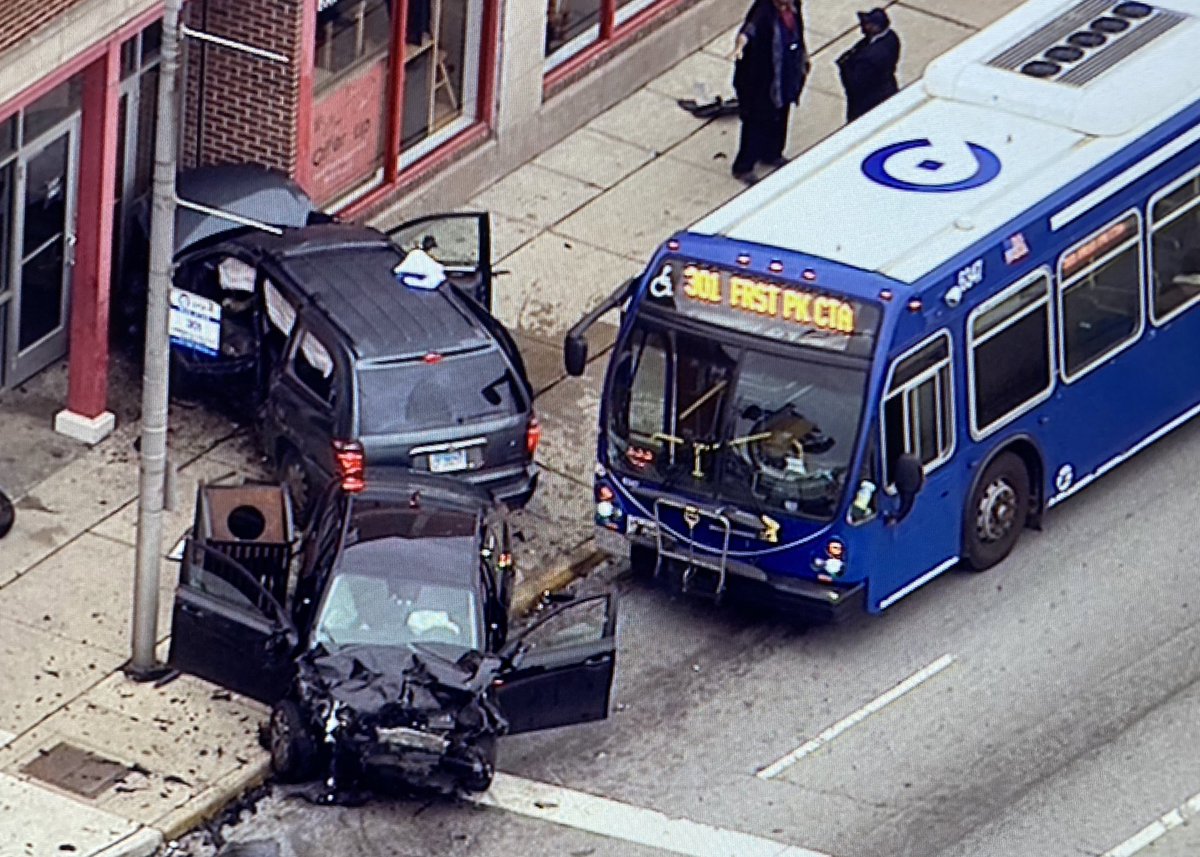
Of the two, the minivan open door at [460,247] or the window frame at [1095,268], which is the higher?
the window frame at [1095,268]

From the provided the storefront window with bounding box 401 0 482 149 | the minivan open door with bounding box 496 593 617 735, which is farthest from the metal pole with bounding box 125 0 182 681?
the storefront window with bounding box 401 0 482 149

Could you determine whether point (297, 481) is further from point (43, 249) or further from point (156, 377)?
point (43, 249)

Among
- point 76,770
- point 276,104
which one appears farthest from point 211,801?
point 276,104

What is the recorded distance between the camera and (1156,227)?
90.6ft

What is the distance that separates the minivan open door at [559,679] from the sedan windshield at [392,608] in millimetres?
394

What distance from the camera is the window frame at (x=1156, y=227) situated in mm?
27531

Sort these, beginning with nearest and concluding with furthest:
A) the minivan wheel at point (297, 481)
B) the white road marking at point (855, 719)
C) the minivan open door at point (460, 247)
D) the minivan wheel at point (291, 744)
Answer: the minivan wheel at point (291, 744) < the white road marking at point (855, 719) < the minivan wheel at point (297, 481) < the minivan open door at point (460, 247)

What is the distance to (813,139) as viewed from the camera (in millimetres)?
33781

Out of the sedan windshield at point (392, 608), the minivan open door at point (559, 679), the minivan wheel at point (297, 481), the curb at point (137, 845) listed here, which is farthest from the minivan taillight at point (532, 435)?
the curb at point (137, 845)

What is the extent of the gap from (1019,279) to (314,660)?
19.7ft

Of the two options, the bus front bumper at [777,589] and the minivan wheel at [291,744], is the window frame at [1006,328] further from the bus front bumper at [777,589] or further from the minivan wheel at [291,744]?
the minivan wheel at [291,744]

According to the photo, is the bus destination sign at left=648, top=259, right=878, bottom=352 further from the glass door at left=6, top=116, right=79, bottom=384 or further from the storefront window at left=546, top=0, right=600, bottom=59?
the storefront window at left=546, top=0, right=600, bottom=59

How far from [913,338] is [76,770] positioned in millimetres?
6300

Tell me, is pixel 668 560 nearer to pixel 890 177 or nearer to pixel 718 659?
pixel 718 659
